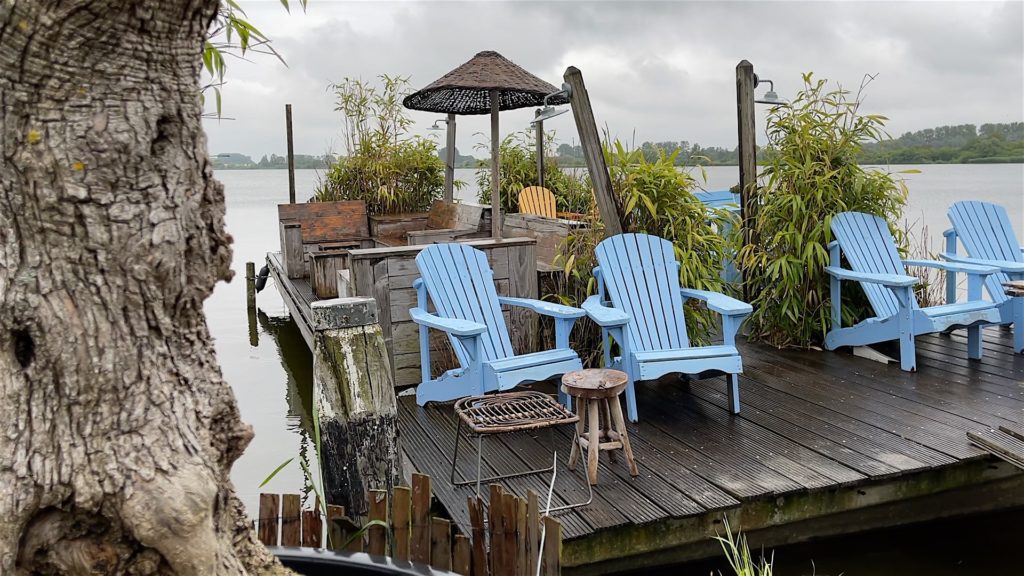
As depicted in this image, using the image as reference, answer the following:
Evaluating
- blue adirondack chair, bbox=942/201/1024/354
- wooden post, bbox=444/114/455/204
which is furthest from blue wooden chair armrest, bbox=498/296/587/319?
wooden post, bbox=444/114/455/204

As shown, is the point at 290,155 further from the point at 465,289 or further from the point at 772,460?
the point at 772,460

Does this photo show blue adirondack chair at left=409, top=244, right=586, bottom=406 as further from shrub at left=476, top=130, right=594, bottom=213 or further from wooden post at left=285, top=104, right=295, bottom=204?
wooden post at left=285, top=104, right=295, bottom=204

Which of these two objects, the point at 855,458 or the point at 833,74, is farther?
the point at 833,74

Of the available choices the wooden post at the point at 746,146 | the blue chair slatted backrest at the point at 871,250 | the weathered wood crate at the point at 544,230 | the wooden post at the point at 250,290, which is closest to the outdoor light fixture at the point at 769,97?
the wooden post at the point at 746,146

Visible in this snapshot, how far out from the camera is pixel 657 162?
17.0ft

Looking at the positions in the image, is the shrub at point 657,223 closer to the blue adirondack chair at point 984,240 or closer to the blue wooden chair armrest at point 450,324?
the blue wooden chair armrest at point 450,324

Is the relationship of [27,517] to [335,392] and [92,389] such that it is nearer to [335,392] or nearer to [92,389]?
[92,389]

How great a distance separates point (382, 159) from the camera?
32.4 feet

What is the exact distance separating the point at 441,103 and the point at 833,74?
3.40 m

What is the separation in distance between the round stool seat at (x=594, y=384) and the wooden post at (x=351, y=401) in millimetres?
821

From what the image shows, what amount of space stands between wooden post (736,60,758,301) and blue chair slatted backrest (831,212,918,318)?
0.65 meters

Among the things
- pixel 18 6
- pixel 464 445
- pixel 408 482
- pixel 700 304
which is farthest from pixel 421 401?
pixel 18 6

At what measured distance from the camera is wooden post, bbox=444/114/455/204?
30.6 feet

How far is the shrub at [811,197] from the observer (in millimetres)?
5520
